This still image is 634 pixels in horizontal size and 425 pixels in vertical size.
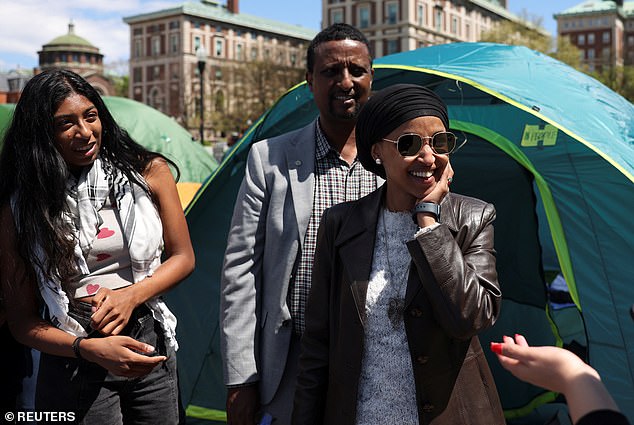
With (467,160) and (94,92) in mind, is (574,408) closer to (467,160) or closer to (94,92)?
(94,92)

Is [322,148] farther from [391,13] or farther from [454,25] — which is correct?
[454,25]

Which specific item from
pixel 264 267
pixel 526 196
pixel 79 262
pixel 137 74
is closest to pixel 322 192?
pixel 264 267

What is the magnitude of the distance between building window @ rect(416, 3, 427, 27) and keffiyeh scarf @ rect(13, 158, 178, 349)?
193 ft

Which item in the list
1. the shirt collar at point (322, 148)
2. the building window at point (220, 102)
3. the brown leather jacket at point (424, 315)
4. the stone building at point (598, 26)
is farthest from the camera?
the stone building at point (598, 26)

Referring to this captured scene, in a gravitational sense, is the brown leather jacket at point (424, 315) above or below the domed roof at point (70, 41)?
below

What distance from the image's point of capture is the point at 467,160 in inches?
179

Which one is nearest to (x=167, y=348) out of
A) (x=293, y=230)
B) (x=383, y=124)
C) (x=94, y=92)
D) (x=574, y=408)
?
(x=293, y=230)

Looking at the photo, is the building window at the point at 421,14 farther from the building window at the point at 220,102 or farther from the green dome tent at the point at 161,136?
the green dome tent at the point at 161,136

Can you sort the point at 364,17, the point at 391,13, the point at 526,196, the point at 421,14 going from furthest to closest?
the point at 364,17
the point at 421,14
the point at 391,13
the point at 526,196

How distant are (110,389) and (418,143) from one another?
1329mm

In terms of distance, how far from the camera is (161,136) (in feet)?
34.4

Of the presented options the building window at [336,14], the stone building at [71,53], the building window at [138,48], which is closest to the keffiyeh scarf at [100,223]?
the building window at [336,14]

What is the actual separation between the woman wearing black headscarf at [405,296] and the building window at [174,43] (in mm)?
69152

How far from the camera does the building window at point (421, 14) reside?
58266 millimetres
